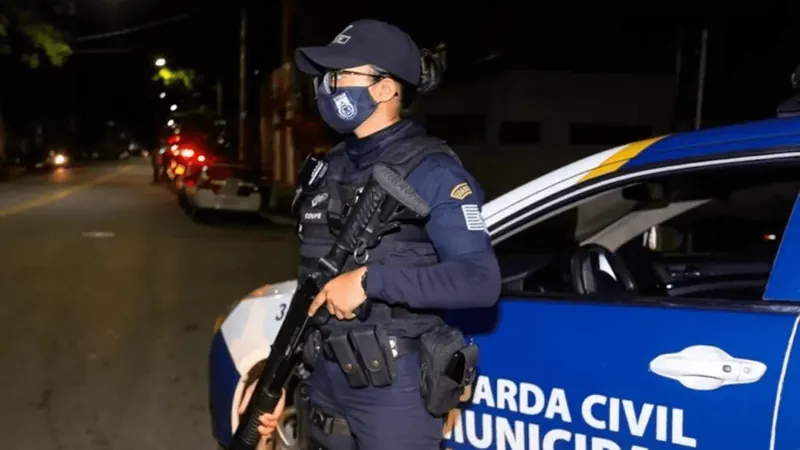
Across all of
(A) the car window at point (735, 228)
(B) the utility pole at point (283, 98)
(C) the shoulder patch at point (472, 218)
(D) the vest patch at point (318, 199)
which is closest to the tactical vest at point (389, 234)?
(D) the vest patch at point (318, 199)

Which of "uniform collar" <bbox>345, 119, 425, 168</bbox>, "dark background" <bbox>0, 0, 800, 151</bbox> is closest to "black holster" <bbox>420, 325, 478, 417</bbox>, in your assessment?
"uniform collar" <bbox>345, 119, 425, 168</bbox>

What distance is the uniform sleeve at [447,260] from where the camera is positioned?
88.9 inches

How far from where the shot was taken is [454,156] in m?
2.43

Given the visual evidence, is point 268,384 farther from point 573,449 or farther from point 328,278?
point 573,449

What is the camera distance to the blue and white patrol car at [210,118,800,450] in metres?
2.30

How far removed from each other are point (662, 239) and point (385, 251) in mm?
2265

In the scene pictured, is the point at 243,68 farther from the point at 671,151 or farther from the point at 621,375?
the point at 621,375

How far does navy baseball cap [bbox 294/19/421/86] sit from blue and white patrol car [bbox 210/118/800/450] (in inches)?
26.9

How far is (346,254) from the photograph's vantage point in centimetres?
234

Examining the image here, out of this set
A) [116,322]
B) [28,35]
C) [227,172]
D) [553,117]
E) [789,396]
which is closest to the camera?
[789,396]

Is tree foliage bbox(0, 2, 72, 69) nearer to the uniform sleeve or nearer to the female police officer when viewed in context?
the female police officer

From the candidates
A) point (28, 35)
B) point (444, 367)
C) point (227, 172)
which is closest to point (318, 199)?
point (444, 367)

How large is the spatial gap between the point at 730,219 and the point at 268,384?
227 inches

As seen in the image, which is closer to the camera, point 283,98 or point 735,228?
point 735,228
